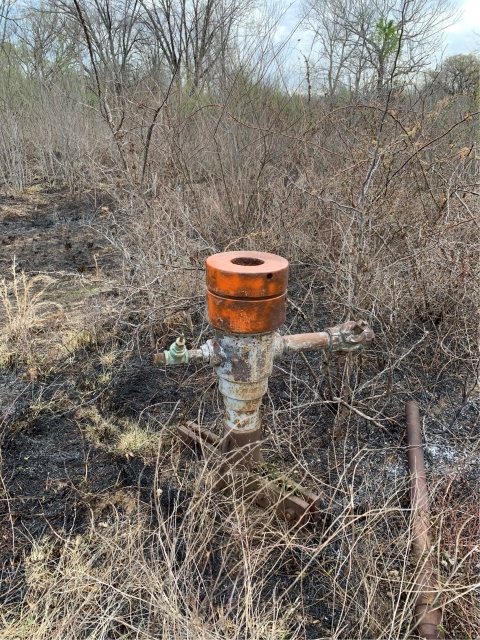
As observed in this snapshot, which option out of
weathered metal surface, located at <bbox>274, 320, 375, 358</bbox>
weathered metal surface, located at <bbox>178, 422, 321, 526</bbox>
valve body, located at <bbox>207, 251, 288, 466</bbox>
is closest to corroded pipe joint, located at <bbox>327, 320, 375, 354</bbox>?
weathered metal surface, located at <bbox>274, 320, 375, 358</bbox>

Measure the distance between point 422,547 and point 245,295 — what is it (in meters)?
1.09

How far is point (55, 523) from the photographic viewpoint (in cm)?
172

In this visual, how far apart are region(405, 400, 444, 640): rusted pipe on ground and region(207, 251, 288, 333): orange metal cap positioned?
34.3 inches

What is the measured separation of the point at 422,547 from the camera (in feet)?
4.81

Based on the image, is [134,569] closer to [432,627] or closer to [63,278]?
[432,627]

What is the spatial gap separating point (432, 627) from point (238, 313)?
112 cm

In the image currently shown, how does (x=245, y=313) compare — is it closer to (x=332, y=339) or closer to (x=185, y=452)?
(x=332, y=339)

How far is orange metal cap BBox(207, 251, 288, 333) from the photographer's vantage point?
1.29m

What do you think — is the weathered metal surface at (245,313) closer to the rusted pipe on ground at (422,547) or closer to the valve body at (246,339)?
the valve body at (246,339)

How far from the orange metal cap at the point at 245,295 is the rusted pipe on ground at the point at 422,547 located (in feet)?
2.86

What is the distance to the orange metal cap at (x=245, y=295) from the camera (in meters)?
1.29

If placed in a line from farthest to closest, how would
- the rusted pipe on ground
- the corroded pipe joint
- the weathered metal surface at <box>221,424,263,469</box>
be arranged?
the weathered metal surface at <box>221,424,263,469</box> < the corroded pipe joint < the rusted pipe on ground

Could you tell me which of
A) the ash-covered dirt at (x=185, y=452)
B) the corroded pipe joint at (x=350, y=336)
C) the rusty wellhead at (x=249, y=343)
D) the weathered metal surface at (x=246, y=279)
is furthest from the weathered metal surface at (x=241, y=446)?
the weathered metal surface at (x=246, y=279)

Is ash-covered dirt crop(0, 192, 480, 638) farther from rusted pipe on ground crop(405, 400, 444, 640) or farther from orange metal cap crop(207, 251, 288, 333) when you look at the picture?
orange metal cap crop(207, 251, 288, 333)
